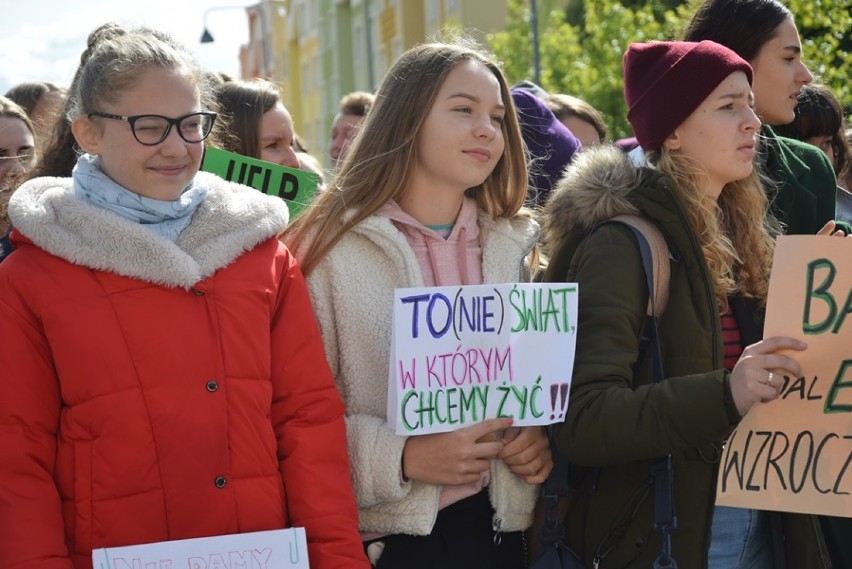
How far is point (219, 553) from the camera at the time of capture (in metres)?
2.65

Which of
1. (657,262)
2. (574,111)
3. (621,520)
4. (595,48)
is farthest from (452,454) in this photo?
(595,48)

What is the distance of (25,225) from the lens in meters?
2.69

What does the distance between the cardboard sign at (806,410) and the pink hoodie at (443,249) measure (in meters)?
0.84

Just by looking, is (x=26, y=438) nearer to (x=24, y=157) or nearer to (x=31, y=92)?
(x=24, y=157)

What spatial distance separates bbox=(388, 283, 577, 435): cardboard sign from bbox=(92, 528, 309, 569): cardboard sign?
0.42m

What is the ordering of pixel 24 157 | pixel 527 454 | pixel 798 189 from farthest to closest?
pixel 24 157
pixel 798 189
pixel 527 454

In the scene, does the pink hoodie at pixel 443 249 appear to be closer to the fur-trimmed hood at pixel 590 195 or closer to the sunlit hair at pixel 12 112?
the fur-trimmed hood at pixel 590 195

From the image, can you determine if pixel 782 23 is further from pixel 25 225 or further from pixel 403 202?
pixel 25 225

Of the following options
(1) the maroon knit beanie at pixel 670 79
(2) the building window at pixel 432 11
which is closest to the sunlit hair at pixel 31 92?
(1) the maroon knit beanie at pixel 670 79

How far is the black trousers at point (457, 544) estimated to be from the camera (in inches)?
120

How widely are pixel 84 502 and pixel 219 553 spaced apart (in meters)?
0.33

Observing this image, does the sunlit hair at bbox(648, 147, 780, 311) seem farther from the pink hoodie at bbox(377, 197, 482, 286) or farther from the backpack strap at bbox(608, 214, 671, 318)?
the pink hoodie at bbox(377, 197, 482, 286)

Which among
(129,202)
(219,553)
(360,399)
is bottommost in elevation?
(219,553)

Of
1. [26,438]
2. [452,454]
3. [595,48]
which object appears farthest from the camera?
[595,48]
